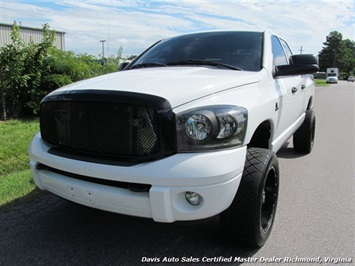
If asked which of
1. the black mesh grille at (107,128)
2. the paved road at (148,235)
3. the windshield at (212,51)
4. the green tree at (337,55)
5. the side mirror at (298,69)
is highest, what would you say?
the green tree at (337,55)

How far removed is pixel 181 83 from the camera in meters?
2.63

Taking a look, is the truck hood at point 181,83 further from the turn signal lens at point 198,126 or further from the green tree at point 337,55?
the green tree at point 337,55

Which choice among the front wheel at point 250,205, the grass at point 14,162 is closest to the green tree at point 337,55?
the grass at point 14,162

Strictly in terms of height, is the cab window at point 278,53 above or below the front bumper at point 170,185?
above

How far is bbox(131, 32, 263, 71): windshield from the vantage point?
3.53 metres

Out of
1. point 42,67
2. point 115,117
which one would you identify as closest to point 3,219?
point 115,117

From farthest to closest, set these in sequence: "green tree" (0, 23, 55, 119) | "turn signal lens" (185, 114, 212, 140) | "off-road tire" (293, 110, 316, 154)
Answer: "green tree" (0, 23, 55, 119) → "off-road tire" (293, 110, 316, 154) → "turn signal lens" (185, 114, 212, 140)

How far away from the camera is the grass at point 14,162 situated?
3929 millimetres

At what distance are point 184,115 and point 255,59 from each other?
A: 1.55 m

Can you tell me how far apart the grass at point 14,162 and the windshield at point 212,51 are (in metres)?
1.92

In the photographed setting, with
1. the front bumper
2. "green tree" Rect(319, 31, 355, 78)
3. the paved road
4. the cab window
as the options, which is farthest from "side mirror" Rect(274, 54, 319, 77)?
"green tree" Rect(319, 31, 355, 78)

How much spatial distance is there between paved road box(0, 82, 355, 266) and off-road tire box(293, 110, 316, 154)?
5.27ft

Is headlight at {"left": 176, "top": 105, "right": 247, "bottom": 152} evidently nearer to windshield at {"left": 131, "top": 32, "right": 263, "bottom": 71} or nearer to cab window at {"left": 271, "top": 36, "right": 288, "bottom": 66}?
windshield at {"left": 131, "top": 32, "right": 263, "bottom": 71}

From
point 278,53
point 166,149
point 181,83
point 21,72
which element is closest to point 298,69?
point 278,53
